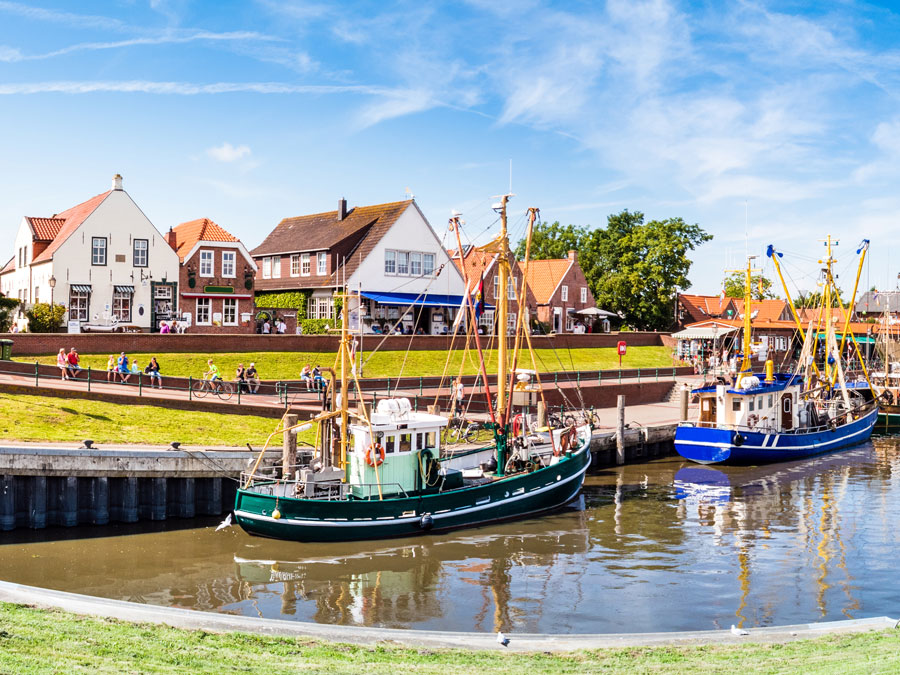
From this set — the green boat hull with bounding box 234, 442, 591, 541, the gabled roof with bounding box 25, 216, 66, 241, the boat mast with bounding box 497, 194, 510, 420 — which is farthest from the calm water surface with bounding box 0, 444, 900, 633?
the gabled roof with bounding box 25, 216, 66, 241

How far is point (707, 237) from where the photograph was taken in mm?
81875

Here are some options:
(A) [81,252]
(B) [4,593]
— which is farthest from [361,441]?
(A) [81,252]

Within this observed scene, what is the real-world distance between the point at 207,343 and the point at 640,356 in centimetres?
3559

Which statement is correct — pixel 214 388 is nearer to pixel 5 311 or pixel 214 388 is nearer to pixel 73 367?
pixel 73 367

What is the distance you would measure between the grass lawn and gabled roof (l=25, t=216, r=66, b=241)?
16108 mm

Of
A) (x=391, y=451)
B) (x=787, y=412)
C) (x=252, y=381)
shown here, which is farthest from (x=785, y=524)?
(x=252, y=381)

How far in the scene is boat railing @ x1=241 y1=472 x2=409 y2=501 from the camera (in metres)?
23.2

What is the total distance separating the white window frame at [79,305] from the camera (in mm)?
48594

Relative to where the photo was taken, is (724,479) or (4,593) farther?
(724,479)

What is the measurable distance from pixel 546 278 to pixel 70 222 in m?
42.4

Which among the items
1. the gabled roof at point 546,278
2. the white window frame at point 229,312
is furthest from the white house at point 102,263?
the gabled roof at point 546,278

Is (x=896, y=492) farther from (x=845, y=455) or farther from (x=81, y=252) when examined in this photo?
(x=81, y=252)

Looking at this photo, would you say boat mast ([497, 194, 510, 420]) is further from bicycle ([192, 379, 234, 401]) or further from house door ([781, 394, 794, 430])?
house door ([781, 394, 794, 430])

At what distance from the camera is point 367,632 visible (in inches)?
504
